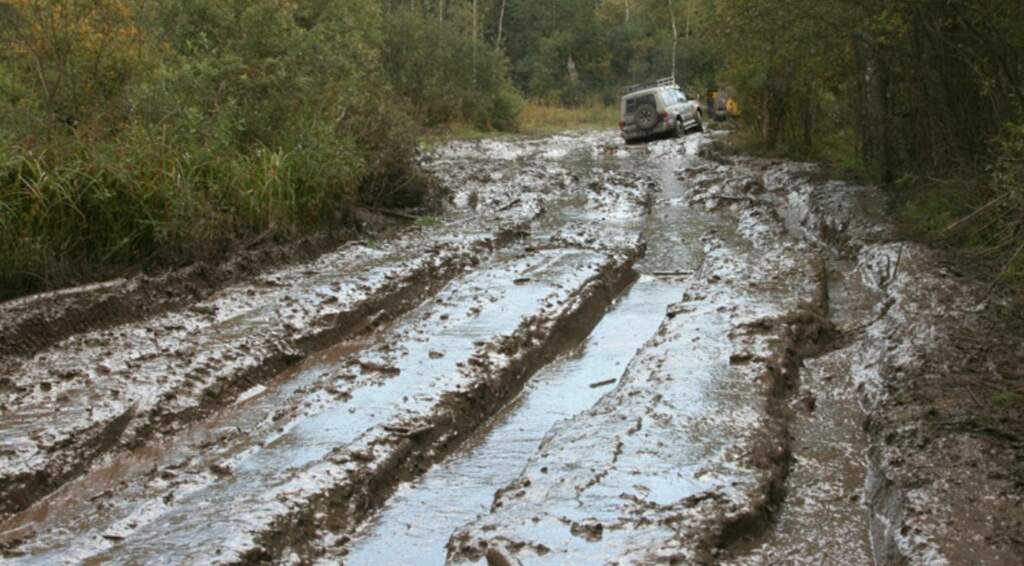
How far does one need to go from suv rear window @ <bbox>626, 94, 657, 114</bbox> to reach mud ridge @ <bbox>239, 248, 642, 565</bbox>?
1940 cm

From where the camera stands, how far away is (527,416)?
703 centimetres

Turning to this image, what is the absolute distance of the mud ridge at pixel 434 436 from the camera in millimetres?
5133

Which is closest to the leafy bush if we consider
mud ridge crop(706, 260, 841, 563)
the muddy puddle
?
the muddy puddle

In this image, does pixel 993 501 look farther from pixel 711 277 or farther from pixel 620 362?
pixel 711 277

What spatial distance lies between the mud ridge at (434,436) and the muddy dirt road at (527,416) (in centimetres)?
2

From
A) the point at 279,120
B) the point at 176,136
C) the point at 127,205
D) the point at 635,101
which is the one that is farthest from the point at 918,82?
the point at 635,101

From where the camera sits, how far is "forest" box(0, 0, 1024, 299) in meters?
9.50

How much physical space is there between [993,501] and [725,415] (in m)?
1.72

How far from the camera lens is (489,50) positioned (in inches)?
1503

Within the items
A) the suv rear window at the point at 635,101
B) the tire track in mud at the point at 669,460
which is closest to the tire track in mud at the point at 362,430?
the tire track in mud at the point at 669,460

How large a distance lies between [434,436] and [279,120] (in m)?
7.69

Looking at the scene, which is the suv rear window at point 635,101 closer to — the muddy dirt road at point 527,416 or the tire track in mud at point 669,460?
the muddy dirt road at point 527,416

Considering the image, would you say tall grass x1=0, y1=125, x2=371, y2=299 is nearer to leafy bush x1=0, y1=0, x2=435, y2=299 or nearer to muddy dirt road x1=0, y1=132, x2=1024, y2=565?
leafy bush x1=0, y1=0, x2=435, y2=299

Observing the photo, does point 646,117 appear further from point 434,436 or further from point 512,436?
point 434,436
